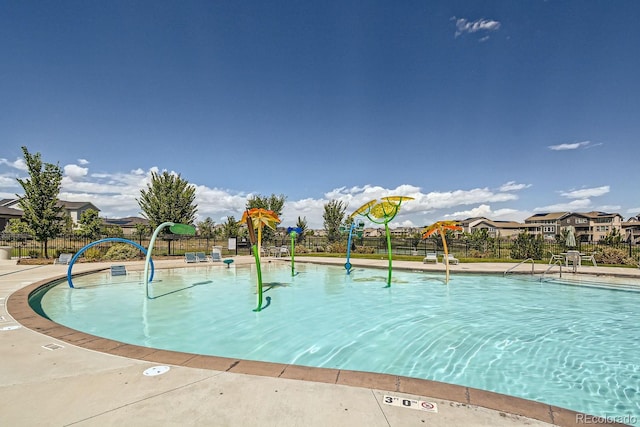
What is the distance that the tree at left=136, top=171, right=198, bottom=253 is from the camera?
25391mm

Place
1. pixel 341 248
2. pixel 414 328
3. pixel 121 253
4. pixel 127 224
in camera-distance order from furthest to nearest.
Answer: pixel 127 224 < pixel 341 248 < pixel 121 253 < pixel 414 328

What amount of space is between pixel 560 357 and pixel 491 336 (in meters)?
1.42

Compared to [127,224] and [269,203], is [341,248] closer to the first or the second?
[269,203]

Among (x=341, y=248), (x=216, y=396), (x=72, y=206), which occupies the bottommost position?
(x=341, y=248)

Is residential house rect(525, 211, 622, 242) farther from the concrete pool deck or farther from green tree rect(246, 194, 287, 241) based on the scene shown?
the concrete pool deck

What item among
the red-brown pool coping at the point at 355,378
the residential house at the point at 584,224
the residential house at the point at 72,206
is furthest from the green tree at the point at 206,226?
the residential house at the point at 584,224

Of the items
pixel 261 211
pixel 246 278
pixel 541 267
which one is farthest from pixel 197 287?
pixel 541 267

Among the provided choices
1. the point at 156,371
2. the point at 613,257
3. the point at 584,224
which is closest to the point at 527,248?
the point at 613,257

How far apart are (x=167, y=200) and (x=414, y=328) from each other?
23.5 metres

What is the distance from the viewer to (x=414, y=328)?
7.97m

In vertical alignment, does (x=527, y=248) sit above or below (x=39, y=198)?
below

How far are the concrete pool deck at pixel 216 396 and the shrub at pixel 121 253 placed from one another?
20458mm

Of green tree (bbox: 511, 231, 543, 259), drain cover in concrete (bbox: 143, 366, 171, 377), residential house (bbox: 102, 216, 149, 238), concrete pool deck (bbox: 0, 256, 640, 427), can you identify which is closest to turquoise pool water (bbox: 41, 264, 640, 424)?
concrete pool deck (bbox: 0, 256, 640, 427)

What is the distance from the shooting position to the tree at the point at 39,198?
19.7 m
